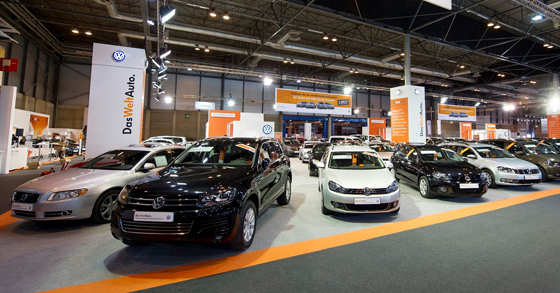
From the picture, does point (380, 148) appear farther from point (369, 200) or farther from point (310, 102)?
point (310, 102)

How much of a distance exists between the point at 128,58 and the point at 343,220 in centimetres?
797

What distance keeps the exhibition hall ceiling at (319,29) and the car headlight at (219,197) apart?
29.4ft

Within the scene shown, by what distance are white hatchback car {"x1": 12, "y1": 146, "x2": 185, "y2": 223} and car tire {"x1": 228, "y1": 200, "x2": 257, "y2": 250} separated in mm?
2036

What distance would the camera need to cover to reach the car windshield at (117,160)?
4.27 meters

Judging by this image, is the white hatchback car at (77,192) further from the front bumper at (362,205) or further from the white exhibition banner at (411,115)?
the white exhibition banner at (411,115)

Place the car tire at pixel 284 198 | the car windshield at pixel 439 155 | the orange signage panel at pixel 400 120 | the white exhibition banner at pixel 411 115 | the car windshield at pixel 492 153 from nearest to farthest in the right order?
the car tire at pixel 284 198
the car windshield at pixel 439 155
the car windshield at pixel 492 153
the white exhibition banner at pixel 411 115
the orange signage panel at pixel 400 120

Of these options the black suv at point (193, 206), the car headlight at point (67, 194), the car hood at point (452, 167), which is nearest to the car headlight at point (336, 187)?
the black suv at point (193, 206)

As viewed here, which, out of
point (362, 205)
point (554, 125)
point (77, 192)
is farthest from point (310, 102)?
point (554, 125)

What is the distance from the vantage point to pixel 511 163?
6465 millimetres

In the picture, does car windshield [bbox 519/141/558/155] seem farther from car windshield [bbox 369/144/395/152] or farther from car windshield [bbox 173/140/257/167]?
car windshield [bbox 173/140/257/167]

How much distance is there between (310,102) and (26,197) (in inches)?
615

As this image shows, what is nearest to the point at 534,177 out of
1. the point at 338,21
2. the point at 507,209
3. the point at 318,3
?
the point at 507,209

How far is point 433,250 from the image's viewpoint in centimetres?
292

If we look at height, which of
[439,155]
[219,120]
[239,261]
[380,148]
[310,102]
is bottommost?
[239,261]
